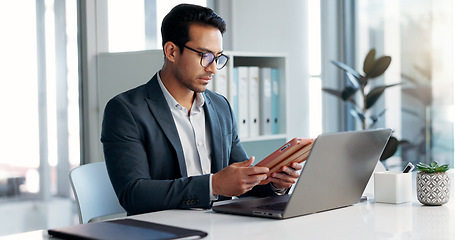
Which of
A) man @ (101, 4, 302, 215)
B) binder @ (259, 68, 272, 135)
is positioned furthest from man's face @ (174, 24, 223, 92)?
binder @ (259, 68, 272, 135)

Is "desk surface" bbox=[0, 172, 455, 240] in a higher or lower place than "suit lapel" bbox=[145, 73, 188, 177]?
lower

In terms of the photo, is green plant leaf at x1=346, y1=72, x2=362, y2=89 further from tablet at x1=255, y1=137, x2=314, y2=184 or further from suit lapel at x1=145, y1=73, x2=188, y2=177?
tablet at x1=255, y1=137, x2=314, y2=184

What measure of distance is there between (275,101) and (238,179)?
1.92 m

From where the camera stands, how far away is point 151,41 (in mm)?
3600

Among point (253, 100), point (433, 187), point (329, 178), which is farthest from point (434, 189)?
point (253, 100)

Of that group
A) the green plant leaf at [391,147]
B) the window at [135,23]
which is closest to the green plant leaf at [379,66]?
the green plant leaf at [391,147]

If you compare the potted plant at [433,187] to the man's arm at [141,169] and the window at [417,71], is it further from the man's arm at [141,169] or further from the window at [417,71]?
the window at [417,71]

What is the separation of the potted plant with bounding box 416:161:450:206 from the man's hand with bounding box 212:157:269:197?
0.46 metres

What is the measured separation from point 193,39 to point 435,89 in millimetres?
2215

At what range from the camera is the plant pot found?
1.75 meters

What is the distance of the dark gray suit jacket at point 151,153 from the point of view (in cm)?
179

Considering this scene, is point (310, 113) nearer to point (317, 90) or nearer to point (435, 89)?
point (317, 90)

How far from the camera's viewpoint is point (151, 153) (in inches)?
79.5

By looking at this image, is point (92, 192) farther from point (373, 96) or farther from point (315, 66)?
point (315, 66)
